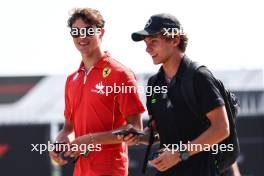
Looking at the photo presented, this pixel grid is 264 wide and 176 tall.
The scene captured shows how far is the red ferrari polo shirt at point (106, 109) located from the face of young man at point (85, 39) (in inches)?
5.0

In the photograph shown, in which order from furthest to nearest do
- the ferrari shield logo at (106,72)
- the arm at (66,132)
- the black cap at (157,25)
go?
1. the arm at (66,132)
2. the ferrari shield logo at (106,72)
3. the black cap at (157,25)

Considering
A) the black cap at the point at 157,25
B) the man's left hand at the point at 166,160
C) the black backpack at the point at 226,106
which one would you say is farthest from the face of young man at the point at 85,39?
the man's left hand at the point at 166,160

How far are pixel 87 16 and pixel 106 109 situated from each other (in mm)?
716

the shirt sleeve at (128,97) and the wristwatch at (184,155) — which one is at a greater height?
the shirt sleeve at (128,97)

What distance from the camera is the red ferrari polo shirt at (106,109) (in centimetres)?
593

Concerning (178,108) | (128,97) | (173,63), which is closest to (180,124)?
(178,108)

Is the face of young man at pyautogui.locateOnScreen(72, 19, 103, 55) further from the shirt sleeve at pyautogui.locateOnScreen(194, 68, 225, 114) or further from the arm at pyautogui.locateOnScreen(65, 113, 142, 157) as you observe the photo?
the shirt sleeve at pyautogui.locateOnScreen(194, 68, 225, 114)

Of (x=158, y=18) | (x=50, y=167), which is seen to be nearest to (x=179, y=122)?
(x=158, y=18)

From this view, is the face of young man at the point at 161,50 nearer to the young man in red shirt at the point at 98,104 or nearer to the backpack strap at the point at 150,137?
the backpack strap at the point at 150,137

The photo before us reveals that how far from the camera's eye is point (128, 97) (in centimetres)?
593

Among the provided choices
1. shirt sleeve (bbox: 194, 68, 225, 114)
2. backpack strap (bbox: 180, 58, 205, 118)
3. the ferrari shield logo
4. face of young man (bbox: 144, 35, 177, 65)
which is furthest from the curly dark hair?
shirt sleeve (bbox: 194, 68, 225, 114)

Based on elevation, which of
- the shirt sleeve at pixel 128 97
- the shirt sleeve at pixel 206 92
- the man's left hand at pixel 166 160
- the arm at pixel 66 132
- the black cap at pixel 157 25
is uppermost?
the black cap at pixel 157 25

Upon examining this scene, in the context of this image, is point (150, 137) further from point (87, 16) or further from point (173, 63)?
point (87, 16)


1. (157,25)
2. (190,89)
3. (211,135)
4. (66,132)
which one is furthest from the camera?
(66,132)
